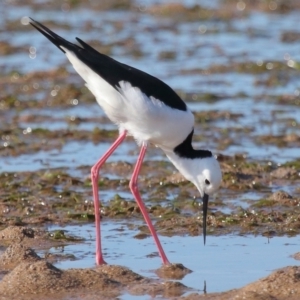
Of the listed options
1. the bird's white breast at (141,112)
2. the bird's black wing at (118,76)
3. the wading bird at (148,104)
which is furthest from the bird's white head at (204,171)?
the bird's black wing at (118,76)

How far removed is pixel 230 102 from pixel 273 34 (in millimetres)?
4641

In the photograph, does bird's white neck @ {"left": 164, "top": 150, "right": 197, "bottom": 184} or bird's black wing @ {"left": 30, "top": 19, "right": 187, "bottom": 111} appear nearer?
bird's black wing @ {"left": 30, "top": 19, "right": 187, "bottom": 111}

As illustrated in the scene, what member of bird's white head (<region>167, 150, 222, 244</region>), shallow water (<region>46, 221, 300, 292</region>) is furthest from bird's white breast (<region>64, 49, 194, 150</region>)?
shallow water (<region>46, 221, 300, 292</region>)

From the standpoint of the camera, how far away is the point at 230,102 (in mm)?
11352

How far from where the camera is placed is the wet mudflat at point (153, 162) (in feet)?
19.6

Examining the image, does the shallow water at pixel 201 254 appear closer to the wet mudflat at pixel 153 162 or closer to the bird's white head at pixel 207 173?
the wet mudflat at pixel 153 162

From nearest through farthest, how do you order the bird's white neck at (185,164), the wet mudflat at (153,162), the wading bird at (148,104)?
the wet mudflat at (153,162) → the wading bird at (148,104) → the bird's white neck at (185,164)

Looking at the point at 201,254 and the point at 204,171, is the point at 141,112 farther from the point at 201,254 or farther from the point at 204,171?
the point at 201,254

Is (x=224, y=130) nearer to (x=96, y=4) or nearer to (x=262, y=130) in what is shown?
(x=262, y=130)

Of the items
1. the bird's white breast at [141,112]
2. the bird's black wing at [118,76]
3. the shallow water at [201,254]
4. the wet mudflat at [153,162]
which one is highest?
the bird's black wing at [118,76]

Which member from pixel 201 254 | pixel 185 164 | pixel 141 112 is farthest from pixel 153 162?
pixel 201 254

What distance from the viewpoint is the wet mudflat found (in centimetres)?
597

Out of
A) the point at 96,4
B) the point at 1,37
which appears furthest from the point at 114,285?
the point at 96,4

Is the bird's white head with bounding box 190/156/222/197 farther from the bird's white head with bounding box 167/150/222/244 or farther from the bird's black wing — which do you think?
the bird's black wing
